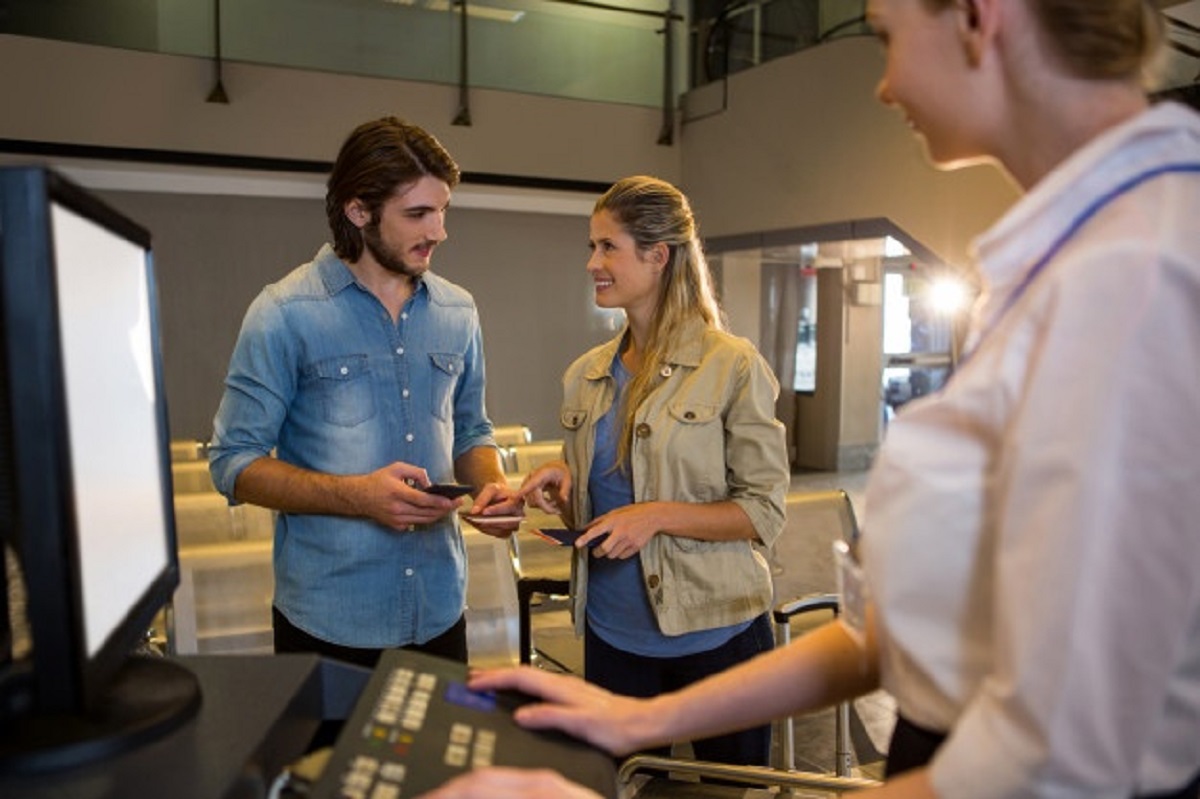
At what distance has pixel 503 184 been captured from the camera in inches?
316

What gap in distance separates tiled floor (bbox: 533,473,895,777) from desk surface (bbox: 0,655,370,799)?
2.34 m

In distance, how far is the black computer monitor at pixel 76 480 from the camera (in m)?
0.65

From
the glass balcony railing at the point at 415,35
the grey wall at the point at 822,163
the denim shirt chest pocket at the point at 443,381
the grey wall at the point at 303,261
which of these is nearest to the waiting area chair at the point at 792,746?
the denim shirt chest pocket at the point at 443,381

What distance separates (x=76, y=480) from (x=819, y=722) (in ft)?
13.0

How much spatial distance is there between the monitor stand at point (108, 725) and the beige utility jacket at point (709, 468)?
1347 mm

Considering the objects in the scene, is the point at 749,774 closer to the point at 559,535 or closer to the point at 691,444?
the point at 559,535

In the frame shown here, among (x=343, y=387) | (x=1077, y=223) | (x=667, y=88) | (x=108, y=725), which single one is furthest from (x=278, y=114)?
(x=1077, y=223)

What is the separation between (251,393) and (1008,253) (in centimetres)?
154

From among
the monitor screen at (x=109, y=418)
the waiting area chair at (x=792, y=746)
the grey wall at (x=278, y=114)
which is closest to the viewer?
the monitor screen at (x=109, y=418)

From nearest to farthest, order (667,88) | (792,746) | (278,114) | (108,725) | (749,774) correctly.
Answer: (108,725) < (749,774) < (792,746) < (278,114) < (667,88)

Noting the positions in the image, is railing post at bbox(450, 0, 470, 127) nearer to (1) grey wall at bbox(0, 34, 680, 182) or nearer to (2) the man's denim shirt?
(1) grey wall at bbox(0, 34, 680, 182)

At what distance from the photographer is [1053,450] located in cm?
62

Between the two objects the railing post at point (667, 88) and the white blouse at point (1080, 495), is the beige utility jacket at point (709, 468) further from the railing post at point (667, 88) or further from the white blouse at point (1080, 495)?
the railing post at point (667, 88)

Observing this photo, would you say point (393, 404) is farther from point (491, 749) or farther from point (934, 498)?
point (934, 498)
